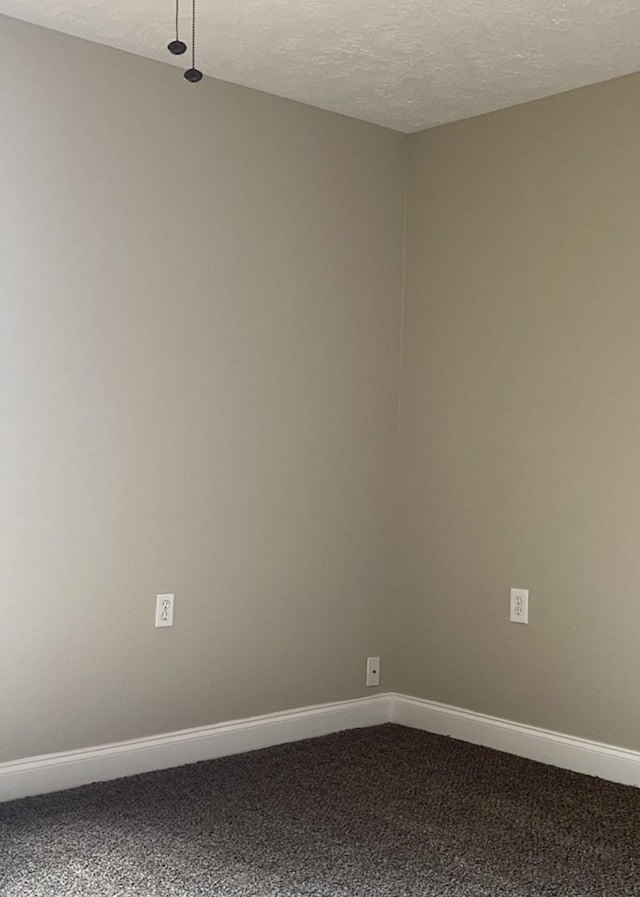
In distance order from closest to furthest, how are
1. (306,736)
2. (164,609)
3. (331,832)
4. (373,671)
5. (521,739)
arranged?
1. (331,832)
2. (164,609)
3. (521,739)
4. (306,736)
5. (373,671)

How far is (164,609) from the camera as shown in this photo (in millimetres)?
3383

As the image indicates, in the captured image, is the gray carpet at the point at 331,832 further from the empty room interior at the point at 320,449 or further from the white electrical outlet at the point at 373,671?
the white electrical outlet at the point at 373,671

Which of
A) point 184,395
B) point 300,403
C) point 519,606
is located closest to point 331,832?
point 519,606

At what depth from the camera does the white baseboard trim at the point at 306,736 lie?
3111 millimetres

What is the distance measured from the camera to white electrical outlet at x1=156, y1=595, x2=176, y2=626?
3.37 metres

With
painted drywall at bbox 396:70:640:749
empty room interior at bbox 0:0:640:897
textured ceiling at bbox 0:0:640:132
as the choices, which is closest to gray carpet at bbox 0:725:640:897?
Answer: empty room interior at bbox 0:0:640:897

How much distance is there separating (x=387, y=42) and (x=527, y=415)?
131 centimetres

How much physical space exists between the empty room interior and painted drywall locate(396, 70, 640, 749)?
0.04 ft

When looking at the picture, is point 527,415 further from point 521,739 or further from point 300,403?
point 521,739

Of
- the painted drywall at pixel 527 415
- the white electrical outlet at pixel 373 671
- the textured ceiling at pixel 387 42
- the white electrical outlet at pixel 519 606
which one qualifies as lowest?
the white electrical outlet at pixel 373 671

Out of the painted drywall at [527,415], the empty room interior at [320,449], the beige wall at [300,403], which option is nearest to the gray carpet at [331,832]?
the empty room interior at [320,449]

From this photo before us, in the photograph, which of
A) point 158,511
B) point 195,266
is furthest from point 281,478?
point 195,266

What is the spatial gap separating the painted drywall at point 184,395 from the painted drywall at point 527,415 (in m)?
0.17

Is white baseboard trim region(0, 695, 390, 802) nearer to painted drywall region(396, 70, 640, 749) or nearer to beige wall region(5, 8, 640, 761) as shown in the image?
beige wall region(5, 8, 640, 761)
